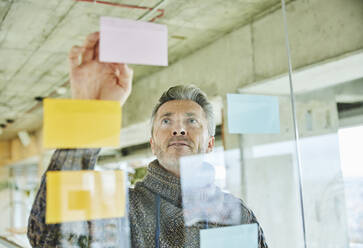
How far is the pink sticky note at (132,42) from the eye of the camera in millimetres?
1306

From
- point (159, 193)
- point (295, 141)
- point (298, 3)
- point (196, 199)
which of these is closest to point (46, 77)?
point (159, 193)

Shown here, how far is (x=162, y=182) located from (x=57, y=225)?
0.36m

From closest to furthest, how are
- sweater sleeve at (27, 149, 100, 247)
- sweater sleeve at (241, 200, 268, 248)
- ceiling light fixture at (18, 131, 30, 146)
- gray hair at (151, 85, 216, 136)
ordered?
sweater sleeve at (27, 149, 100, 247) → ceiling light fixture at (18, 131, 30, 146) → gray hair at (151, 85, 216, 136) → sweater sleeve at (241, 200, 268, 248)

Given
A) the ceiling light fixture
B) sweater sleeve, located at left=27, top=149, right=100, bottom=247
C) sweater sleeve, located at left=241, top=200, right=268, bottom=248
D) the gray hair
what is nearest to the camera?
sweater sleeve, located at left=27, top=149, right=100, bottom=247

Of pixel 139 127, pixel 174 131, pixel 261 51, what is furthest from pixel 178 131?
pixel 261 51

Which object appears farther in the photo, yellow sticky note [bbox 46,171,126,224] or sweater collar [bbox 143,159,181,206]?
sweater collar [bbox 143,159,181,206]

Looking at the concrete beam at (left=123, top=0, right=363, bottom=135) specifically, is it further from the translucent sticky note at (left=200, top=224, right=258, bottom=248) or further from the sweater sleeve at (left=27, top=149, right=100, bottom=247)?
the translucent sticky note at (left=200, top=224, right=258, bottom=248)

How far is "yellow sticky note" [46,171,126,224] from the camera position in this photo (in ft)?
3.82

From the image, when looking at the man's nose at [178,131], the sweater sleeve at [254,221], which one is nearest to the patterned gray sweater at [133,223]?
the man's nose at [178,131]

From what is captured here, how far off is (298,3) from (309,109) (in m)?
0.58

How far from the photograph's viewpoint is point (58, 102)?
1228 millimetres

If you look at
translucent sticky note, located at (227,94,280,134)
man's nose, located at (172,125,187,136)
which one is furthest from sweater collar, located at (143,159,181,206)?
translucent sticky note, located at (227,94,280,134)

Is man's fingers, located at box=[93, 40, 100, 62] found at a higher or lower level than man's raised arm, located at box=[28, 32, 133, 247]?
higher

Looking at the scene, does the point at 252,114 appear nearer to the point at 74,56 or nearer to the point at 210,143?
the point at 210,143
